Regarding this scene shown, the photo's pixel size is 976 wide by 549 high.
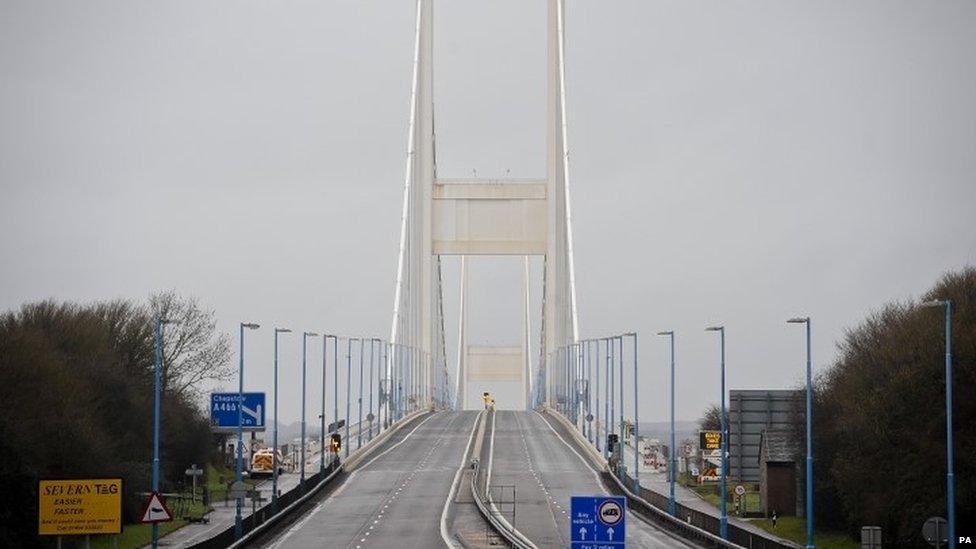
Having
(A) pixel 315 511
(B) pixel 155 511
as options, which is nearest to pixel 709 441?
(A) pixel 315 511

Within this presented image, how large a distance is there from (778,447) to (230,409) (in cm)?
2368

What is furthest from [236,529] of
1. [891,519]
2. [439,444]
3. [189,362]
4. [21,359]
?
[439,444]

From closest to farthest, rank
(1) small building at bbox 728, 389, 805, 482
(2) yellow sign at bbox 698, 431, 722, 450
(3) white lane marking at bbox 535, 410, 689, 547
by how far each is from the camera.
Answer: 1. (3) white lane marking at bbox 535, 410, 689, 547
2. (1) small building at bbox 728, 389, 805, 482
3. (2) yellow sign at bbox 698, 431, 722, 450

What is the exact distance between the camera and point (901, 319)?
250 feet

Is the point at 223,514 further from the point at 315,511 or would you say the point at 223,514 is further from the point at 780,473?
the point at 780,473

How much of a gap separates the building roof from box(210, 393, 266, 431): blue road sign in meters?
20.7

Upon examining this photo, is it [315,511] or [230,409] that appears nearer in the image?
[315,511]

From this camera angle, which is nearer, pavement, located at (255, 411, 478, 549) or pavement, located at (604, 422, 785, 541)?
pavement, located at (255, 411, 478, 549)

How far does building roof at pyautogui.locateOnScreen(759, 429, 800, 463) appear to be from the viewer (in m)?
76.1

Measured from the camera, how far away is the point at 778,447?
253 feet

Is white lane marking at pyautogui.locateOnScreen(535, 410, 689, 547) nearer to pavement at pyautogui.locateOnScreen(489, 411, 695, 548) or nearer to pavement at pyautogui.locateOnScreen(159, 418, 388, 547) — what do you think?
pavement at pyautogui.locateOnScreen(489, 411, 695, 548)

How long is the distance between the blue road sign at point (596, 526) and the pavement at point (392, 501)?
64.2 ft

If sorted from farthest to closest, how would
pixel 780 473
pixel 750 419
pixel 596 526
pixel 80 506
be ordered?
pixel 780 473
pixel 750 419
pixel 80 506
pixel 596 526

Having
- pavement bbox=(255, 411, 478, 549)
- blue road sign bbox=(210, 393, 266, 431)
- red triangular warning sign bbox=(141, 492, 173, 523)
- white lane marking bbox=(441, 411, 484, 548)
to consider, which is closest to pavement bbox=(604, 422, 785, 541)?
white lane marking bbox=(441, 411, 484, 548)
